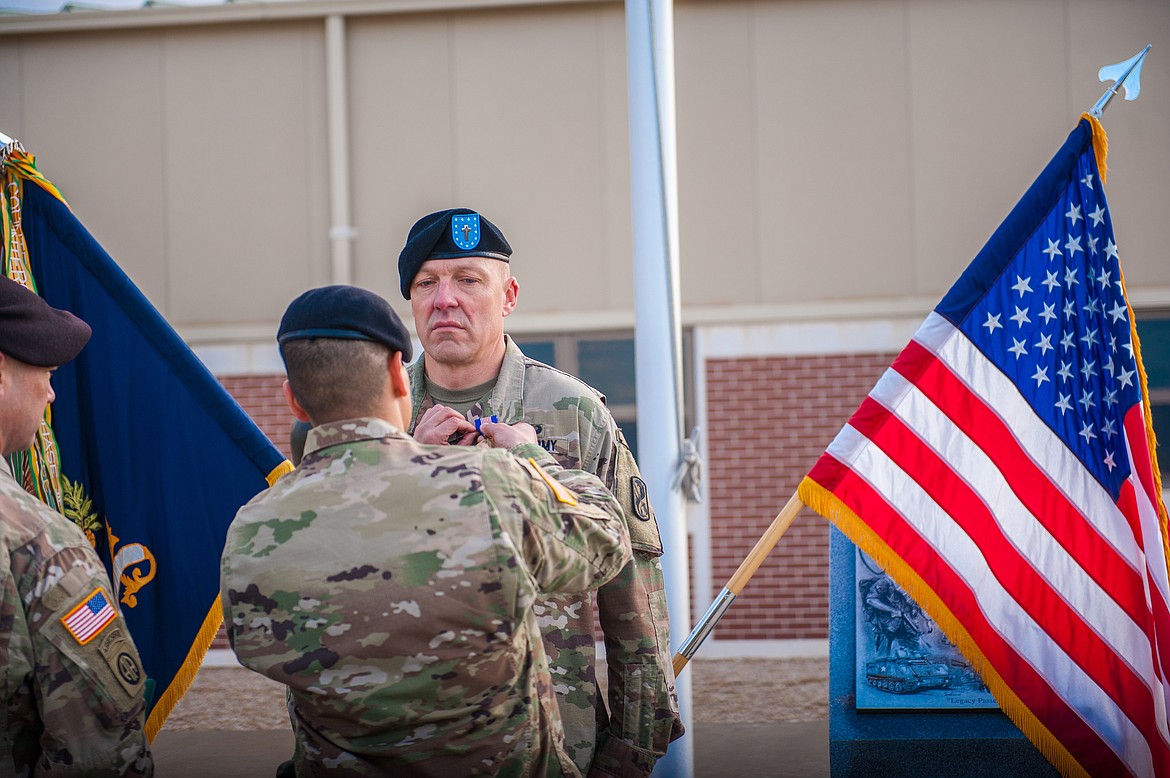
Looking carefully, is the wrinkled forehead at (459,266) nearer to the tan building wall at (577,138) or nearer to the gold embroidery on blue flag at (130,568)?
the gold embroidery on blue flag at (130,568)

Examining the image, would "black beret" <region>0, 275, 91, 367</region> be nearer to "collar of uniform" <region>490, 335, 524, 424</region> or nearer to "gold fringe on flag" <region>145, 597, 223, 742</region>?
"collar of uniform" <region>490, 335, 524, 424</region>

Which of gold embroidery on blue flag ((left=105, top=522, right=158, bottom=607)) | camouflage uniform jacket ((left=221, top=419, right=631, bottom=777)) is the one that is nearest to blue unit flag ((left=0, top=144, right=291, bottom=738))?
gold embroidery on blue flag ((left=105, top=522, right=158, bottom=607))

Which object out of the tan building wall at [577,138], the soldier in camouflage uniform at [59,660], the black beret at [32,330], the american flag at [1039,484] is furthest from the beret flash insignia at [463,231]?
the tan building wall at [577,138]

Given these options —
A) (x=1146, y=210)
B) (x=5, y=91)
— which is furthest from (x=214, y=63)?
(x=1146, y=210)

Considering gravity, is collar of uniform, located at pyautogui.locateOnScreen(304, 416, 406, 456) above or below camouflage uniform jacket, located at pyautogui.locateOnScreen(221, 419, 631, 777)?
above

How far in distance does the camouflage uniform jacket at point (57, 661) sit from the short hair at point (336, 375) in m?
0.52

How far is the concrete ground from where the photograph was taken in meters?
5.42

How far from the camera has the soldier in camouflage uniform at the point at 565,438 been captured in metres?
2.47

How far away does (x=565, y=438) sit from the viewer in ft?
8.68

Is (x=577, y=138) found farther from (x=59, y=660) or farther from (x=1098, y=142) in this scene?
(x=59, y=660)

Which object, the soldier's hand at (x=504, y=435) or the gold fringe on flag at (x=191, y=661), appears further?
the gold fringe on flag at (x=191, y=661)

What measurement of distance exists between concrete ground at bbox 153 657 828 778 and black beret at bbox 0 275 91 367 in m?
2.81

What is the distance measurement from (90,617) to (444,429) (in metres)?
0.74

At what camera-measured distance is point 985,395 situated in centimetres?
356
